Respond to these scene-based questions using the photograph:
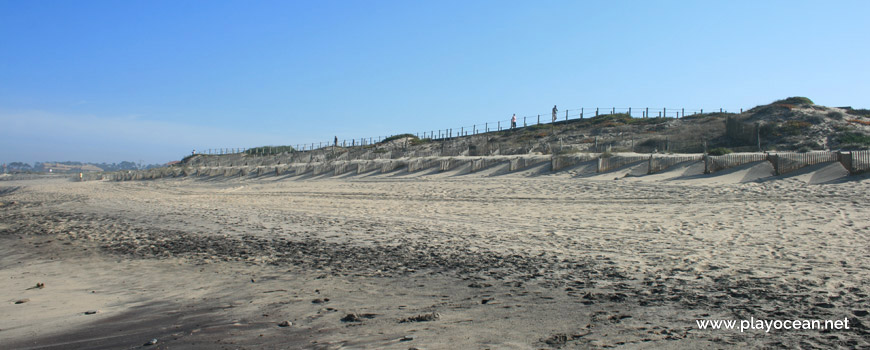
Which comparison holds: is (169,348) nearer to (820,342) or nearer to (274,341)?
(274,341)

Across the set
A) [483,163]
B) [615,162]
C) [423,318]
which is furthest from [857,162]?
[423,318]

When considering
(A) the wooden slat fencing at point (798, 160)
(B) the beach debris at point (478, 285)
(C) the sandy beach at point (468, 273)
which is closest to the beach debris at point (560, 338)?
(C) the sandy beach at point (468, 273)

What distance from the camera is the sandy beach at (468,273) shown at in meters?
4.34

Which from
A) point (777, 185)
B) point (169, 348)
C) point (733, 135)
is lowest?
point (169, 348)

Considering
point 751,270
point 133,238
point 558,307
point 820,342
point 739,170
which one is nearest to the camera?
point 820,342

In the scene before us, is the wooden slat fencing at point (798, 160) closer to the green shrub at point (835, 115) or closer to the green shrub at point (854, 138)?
the green shrub at point (854, 138)

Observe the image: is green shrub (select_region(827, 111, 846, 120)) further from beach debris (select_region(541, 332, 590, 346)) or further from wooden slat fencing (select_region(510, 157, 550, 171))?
beach debris (select_region(541, 332, 590, 346))

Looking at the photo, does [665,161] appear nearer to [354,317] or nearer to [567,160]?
[567,160]

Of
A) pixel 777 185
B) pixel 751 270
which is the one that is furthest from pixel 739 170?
pixel 751 270

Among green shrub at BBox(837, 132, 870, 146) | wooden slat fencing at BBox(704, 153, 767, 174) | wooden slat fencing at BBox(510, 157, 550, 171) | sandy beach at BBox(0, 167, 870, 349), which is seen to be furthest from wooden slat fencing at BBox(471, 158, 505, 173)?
green shrub at BBox(837, 132, 870, 146)

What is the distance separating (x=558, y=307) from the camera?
492 cm

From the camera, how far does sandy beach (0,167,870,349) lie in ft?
14.3

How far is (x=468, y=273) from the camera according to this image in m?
6.54

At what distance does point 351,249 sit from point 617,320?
4836mm
